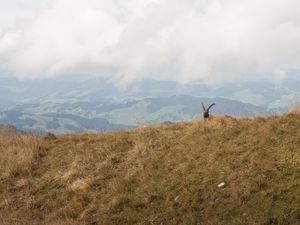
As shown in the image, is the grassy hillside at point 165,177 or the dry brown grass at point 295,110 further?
the dry brown grass at point 295,110

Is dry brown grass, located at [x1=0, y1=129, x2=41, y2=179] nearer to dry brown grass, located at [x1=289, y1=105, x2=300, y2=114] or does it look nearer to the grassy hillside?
the grassy hillside

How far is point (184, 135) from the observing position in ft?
53.2

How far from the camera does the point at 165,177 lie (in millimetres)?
13398

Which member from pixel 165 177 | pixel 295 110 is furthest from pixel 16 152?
pixel 295 110

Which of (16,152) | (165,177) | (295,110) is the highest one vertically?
(295,110)

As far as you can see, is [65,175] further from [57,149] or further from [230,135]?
[230,135]

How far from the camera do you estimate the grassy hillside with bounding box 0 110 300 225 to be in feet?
36.4

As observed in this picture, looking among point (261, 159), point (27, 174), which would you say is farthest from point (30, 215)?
point (261, 159)

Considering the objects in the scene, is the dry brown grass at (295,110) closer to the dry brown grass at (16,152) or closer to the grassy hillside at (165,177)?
the grassy hillside at (165,177)

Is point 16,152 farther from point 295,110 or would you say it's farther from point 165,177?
point 295,110

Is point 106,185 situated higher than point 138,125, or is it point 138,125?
point 138,125

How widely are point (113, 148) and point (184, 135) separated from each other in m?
2.75

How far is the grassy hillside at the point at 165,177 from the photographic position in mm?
11086

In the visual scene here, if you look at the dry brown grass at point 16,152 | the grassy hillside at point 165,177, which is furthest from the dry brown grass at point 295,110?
the dry brown grass at point 16,152
